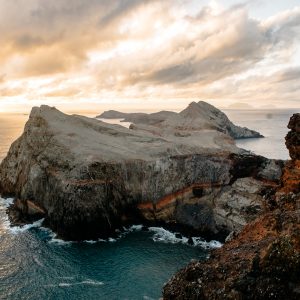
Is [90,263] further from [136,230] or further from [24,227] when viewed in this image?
[24,227]

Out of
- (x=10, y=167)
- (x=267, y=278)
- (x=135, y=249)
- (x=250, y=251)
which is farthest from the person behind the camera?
(x=10, y=167)

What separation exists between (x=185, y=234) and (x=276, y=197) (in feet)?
144

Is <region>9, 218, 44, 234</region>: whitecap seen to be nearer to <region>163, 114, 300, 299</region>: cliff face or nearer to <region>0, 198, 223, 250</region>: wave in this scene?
<region>0, 198, 223, 250</region>: wave

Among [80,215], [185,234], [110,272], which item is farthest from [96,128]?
[110,272]

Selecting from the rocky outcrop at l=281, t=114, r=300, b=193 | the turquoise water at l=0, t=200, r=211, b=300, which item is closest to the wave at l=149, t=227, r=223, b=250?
the turquoise water at l=0, t=200, r=211, b=300

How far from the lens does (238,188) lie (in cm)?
8062

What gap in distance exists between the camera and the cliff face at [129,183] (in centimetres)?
7706

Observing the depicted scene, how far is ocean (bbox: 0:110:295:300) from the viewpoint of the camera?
180ft

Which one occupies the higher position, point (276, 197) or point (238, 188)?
point (276, 197)

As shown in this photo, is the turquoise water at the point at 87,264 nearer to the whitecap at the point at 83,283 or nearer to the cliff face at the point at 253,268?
the whitecap at the point at 83,283

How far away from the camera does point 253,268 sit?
23.1 m

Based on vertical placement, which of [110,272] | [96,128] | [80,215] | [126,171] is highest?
[96,128]

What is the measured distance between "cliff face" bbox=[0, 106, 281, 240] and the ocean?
4.39 m

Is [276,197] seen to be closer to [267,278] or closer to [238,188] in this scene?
[267,278]
